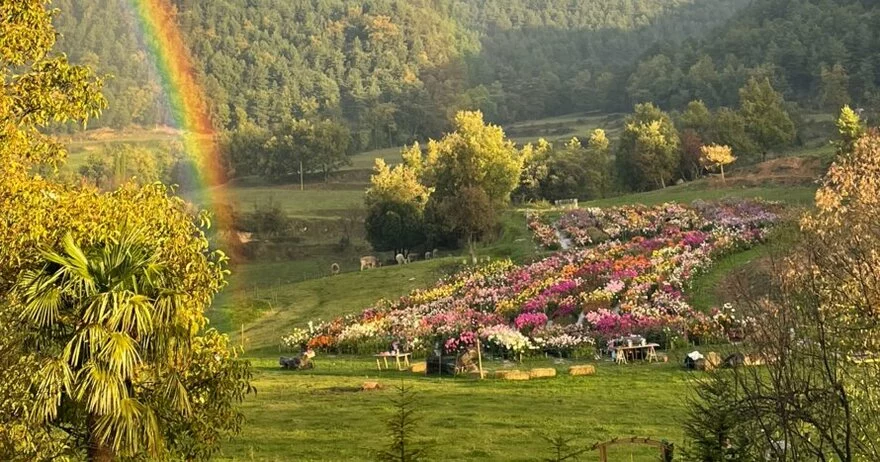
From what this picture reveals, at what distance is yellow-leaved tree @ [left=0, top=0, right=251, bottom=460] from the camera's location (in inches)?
348

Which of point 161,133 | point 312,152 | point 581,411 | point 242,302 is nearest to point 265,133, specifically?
point 312,152

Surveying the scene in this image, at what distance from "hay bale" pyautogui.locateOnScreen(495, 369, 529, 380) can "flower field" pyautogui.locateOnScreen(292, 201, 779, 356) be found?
301 cm

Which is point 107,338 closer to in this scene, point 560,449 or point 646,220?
point 560,449

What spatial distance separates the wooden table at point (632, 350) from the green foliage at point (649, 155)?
50.6 metres

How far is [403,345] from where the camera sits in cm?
2953

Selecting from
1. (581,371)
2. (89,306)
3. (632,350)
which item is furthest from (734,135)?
(89,306)

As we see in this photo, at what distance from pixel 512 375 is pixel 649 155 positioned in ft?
176

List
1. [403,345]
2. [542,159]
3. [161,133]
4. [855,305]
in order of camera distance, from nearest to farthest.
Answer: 1. [855,305]
2. [403,345]
3. [542,159]
4. [161,133]

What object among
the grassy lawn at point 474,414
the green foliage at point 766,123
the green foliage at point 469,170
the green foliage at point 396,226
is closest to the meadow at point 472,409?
the grassy lawn at point 474,414

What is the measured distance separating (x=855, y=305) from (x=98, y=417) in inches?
358

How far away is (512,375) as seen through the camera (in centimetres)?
2250

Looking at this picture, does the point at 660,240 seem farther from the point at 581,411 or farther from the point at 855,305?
the point at 855,305

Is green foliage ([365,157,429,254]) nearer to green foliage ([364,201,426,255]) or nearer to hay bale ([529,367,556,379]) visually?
green foliage ([364,201,426,255])

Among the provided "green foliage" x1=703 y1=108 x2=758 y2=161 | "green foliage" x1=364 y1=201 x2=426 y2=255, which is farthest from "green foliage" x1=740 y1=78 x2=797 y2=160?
"green foliage" x1=364 y1=201 x2=426 y2=255
